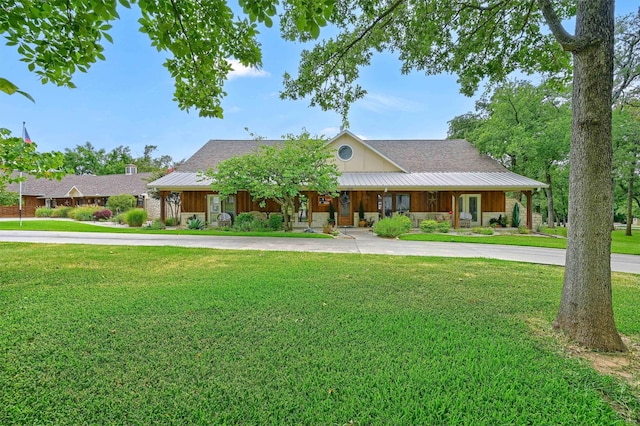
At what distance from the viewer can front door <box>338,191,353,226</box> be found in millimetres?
18625

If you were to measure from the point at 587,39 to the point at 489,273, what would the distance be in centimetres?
505

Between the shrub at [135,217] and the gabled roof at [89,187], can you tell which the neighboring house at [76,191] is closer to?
the gabled roof at [89,187]

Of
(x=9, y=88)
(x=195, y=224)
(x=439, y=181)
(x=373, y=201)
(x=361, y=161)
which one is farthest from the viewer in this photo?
(x=361, y=161)

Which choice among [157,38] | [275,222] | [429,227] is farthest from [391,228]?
[157,38]

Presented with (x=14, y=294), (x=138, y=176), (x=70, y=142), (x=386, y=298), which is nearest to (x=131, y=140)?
(x=70, y=142)

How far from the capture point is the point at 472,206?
18.8m

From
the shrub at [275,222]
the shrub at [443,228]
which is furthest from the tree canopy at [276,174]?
the shrub at [443,228]

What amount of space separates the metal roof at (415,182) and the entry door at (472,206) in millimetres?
1473

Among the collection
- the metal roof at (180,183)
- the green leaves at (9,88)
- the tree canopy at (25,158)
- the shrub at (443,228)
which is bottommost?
the shrub at (443,228)

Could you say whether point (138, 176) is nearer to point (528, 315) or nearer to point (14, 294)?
point (14, 294)

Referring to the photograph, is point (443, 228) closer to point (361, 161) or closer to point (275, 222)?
point (361, 161)

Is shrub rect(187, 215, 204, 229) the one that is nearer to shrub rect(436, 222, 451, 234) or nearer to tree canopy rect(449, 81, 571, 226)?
shrub rect(436, 222, 451, 234)

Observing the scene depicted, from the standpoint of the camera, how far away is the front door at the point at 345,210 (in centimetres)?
1862

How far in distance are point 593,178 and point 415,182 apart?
1408 centimetres
